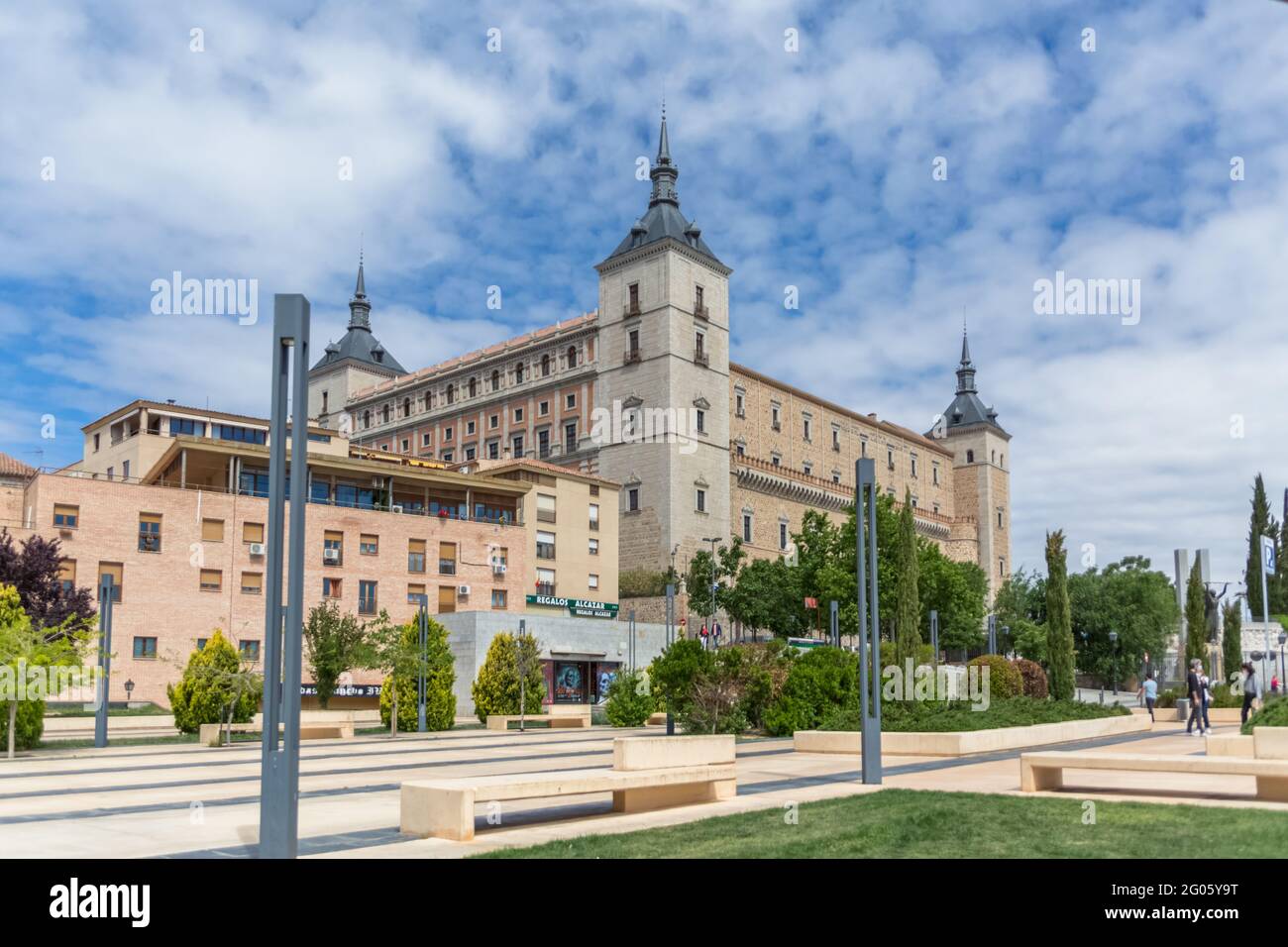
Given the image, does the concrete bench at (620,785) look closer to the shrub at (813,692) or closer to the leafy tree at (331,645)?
the shrub at (813,692)

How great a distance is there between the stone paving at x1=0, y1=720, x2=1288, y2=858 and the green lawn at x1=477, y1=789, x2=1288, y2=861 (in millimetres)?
808

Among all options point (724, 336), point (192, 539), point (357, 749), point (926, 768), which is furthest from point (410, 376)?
point (926, 768)

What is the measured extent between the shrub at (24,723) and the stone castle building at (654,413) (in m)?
55.4

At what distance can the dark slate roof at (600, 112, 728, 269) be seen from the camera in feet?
279

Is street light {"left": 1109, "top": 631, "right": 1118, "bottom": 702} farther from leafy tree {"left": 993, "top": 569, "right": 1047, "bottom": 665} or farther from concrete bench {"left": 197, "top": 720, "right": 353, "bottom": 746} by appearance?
concrete bench {"left": 197, "top": 720, "right": 353, "bottom": 746}

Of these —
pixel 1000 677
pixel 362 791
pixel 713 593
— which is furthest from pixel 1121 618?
pixel 362 791

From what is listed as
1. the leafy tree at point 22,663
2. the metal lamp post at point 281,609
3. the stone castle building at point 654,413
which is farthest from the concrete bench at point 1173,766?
the stone castle building at point 654,413

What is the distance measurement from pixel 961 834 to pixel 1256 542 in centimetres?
9784

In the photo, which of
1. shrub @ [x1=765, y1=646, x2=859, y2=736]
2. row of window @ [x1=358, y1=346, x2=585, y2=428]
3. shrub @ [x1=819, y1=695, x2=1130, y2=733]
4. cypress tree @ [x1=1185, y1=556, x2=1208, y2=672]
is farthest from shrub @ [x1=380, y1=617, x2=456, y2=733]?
row of window @ [x1=358, y1=346, x2=585, y2=428]

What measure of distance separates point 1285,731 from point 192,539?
140 feet

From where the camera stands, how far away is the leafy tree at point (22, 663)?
883 inches

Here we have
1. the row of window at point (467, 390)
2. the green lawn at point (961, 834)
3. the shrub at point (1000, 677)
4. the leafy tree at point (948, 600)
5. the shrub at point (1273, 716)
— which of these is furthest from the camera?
the row of window at point (467, 390)

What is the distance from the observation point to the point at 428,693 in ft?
107
